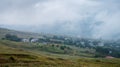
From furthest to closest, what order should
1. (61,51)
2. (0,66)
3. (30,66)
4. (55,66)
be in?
(61,51), (55,66), (30,66), (0,66)

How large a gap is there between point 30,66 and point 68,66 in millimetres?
14008

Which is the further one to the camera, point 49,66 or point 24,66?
point 49,66

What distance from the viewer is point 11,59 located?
81.1 meters

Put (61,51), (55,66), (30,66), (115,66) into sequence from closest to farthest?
(30,66)
(55,66)
(115,66)
(61,51)

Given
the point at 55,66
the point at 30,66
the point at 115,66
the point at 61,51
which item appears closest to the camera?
the point at 30,66

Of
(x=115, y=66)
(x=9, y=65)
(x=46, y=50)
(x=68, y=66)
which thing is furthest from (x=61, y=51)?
(x=9, y=65)

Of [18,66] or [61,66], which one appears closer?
[18,66]

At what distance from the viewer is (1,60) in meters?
77.8

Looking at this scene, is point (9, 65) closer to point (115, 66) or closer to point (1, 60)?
point (1, 60)

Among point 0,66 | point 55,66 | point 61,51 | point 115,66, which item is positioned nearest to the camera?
point 0,66

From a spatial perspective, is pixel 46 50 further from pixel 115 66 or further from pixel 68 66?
pixel 68 66

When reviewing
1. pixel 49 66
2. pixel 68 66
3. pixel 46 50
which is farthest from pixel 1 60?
pixel 46 50

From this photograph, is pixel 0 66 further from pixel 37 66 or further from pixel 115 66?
pixel 115 66

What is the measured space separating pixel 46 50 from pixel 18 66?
130131mm
